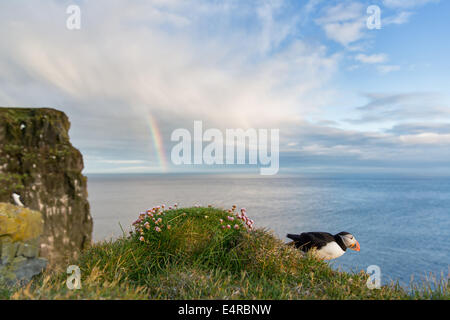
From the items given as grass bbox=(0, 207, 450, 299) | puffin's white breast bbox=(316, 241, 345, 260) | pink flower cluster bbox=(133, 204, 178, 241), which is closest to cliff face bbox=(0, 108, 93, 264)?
grass bbox=(0, 207, 450, 299)

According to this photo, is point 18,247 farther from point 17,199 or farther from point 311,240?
point 311,240

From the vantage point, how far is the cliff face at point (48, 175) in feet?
28.3

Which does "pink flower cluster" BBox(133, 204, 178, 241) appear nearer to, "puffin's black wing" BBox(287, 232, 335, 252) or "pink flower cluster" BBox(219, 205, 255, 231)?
"pink flower cluster" BBox(219, 205, 255, 231)

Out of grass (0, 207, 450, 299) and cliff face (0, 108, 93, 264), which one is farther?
cliff face (0, 108, 93, 264)

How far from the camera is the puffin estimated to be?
655cm

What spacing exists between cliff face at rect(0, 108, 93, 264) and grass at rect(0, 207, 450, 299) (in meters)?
3.97

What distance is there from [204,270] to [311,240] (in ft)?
9.97

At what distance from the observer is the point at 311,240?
665 cm

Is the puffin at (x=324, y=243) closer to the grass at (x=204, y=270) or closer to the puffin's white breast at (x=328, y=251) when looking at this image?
the puffin's white breast at (x=328, y=251)

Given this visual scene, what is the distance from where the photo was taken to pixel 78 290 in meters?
3.53

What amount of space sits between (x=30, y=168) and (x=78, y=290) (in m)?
7.22

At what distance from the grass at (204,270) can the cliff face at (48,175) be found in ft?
13.0
